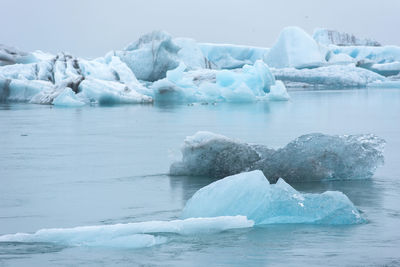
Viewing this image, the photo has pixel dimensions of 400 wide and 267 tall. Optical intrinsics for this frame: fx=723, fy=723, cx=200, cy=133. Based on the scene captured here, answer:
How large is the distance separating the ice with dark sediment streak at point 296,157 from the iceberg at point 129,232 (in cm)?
180

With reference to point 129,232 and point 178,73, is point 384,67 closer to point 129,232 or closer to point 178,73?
point 178,73

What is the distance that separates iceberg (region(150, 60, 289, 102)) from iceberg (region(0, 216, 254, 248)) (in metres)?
18.2

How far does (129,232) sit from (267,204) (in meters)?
0.82

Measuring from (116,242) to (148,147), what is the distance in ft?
16.8

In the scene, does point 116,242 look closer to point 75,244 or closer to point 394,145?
point 75,244

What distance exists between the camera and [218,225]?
3.89m

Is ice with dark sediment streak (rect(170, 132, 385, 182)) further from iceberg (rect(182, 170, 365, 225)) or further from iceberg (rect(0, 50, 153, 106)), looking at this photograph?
iceberg (rect(0, 50, 153, 106))

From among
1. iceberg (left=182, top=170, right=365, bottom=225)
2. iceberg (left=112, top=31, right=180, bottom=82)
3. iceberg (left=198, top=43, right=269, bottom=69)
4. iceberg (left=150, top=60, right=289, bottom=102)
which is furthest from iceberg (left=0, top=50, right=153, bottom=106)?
iceberg (left=198, top=43, right=269, bottom=69)

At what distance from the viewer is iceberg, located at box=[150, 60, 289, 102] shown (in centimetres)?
2222

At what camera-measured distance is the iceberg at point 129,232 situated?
3.63 m

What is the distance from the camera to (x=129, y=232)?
376 centimetres

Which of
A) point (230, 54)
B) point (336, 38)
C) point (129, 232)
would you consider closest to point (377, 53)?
point (336, 38)

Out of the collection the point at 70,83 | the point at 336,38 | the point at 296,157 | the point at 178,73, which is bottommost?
the point at 296,157

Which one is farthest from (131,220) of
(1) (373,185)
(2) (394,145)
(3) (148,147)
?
(2) (394,145)
